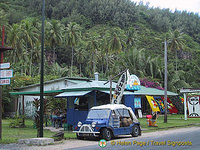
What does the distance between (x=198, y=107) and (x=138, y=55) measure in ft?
93.7

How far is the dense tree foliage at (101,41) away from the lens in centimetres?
5588

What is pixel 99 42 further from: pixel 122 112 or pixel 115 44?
pixel 122 112

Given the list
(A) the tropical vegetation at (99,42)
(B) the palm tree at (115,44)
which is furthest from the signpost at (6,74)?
(B) the palm tree at (115,44)

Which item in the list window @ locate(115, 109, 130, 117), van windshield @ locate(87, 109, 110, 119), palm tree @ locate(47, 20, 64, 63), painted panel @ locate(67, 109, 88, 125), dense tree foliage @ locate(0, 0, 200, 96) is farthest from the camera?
palm tree @ locate(47, 20, 64, 63)

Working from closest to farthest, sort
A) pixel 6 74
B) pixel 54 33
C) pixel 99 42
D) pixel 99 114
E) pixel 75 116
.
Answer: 1. pixel 6 74
2. pixel 99 114
3. pixel 75 116
4. pixel 54 33
5. pixel 99 42

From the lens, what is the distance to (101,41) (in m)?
74.6

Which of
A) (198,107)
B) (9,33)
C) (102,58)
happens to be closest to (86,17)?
(102,58)

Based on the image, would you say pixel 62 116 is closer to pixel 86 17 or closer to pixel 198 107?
pixel 198 107

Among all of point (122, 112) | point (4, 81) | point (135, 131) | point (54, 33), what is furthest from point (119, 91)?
point (54, 33)

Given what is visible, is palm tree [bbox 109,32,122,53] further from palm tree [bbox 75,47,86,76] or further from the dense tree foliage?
palm tree [bbox 75,47,86,76]

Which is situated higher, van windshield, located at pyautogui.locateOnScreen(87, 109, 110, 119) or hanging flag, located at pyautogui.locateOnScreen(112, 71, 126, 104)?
hanging flag, located at pyautogui.locateOnScreen(112, 71, 126, 104)

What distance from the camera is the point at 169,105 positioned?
41.5m

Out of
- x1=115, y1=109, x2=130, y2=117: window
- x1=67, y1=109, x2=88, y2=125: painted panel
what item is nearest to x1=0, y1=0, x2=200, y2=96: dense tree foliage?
x1=67, y1=109, x2=88, y2=125: painted panel

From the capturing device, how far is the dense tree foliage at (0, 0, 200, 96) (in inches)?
2200
